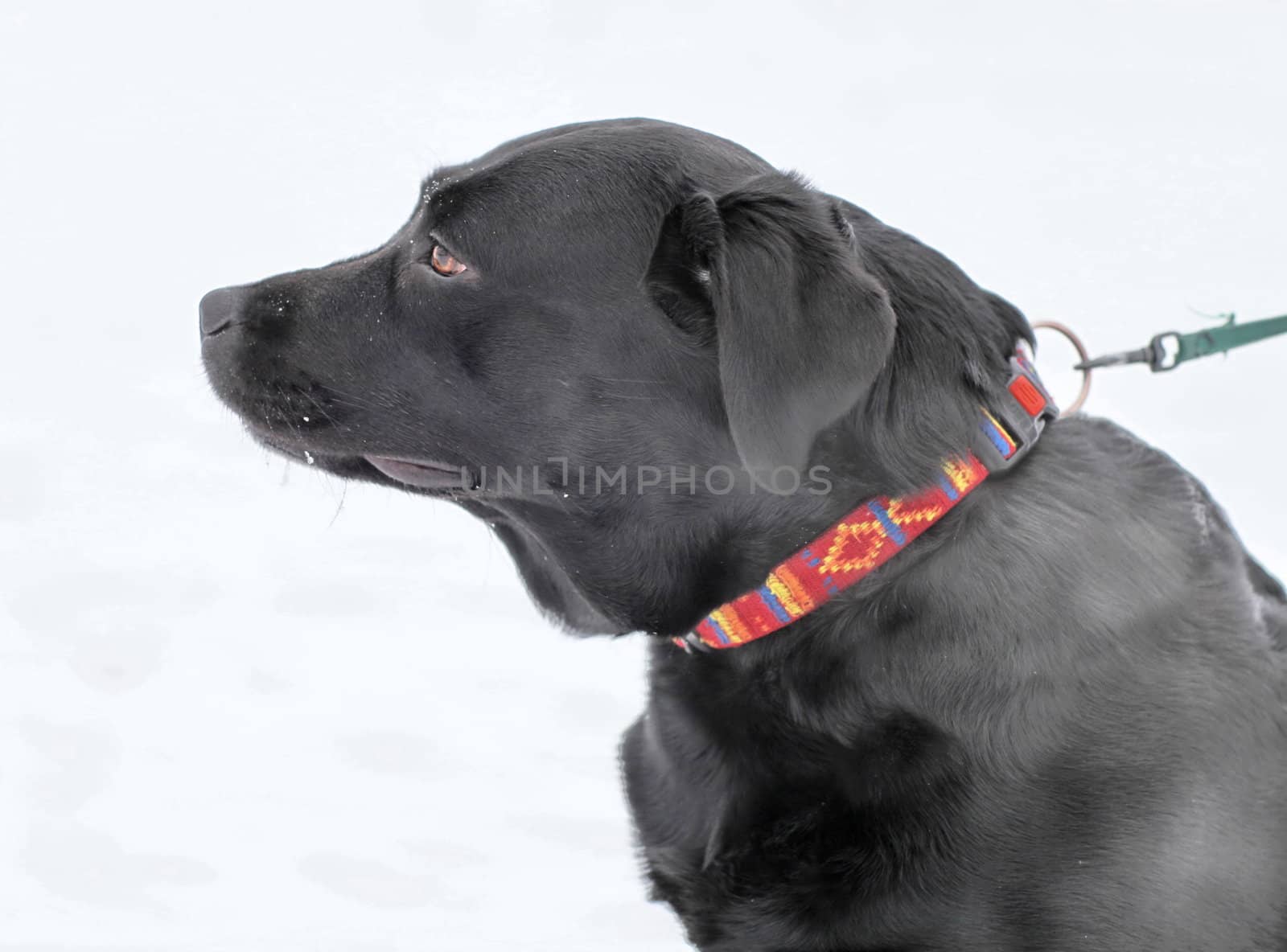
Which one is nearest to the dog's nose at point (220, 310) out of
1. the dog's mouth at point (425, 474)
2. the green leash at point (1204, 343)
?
the dog's mouth at point (425, 474)

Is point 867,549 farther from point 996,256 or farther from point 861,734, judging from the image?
point 996,256

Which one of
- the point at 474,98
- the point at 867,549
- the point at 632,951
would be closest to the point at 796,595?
the point at 867,549

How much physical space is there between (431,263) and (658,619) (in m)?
0.70

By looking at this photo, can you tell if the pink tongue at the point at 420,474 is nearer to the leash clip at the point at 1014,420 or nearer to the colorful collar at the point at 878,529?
the colorful collar at the point at 878,529

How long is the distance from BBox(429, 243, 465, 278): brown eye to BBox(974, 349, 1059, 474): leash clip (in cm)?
88

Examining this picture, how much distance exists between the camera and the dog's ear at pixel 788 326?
1.94m

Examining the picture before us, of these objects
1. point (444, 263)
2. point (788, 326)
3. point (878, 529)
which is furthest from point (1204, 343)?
point (444, 263)

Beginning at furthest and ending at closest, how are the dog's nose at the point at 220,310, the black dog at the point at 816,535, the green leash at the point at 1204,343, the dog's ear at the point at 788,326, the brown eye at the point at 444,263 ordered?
the green leash at the point at 1204,343, the dog's nose at the point at 220,310, the brown eye at the point at 444,263, the black dog at the point at 816,535, the dog's ear at the point at 788,326

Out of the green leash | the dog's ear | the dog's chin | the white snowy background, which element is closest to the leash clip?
the dog's ear

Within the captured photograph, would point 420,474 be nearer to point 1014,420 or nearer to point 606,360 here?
point 606,360

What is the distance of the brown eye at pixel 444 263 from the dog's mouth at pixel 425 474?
12.5 inches

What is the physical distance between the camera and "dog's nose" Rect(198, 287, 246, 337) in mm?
2436

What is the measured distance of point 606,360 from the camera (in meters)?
2.23

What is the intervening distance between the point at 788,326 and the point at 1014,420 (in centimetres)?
46
